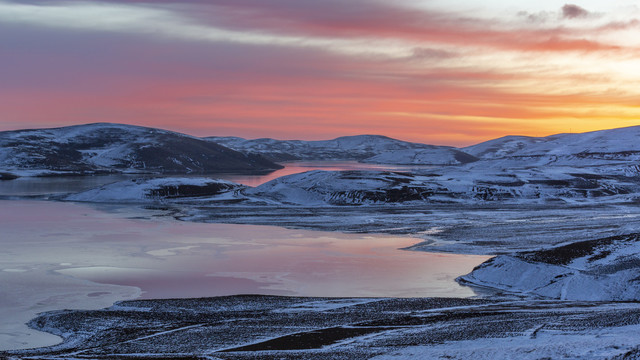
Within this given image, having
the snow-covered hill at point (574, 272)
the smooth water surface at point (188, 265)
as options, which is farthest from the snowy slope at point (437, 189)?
the snow-covered hill at point (574, 272)

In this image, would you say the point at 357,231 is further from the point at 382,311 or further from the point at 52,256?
the point at 382,311

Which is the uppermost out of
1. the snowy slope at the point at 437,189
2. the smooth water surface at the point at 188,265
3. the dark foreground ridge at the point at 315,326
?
the snowy slope at the point at 437,189

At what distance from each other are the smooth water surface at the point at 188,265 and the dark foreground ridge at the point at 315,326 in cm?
260

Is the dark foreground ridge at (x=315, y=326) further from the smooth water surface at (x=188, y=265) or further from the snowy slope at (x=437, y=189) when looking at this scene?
the snowy slope at (x=437, y=189)

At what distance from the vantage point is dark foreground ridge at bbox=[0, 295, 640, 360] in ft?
81.9

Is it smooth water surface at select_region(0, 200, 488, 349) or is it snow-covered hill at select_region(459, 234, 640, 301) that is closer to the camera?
smooth water surface at select_region(0, 200, 488, 349)

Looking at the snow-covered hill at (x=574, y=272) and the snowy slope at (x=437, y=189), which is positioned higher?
the snowy slope at (x=437, y=189)

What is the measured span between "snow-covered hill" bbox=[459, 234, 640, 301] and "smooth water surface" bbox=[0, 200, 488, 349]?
2942mm

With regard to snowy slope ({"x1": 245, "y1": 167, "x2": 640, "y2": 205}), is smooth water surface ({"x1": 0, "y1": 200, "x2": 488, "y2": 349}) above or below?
below

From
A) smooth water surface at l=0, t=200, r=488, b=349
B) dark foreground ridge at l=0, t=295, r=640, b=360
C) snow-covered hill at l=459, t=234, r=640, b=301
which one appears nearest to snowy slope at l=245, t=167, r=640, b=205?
smooth water surface at l=0, t=200, r=488, b=349

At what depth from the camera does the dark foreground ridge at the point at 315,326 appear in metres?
25.0

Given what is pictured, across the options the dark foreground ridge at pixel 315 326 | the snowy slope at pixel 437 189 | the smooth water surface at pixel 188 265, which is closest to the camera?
the dark foreground ridge at pixel 315 326

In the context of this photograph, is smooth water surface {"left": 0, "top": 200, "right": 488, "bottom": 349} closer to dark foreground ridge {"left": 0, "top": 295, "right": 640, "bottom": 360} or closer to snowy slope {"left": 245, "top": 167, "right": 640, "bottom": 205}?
dark foreground ridge {"left": 0, "top": 295, "right": 640, "bottom": 360}

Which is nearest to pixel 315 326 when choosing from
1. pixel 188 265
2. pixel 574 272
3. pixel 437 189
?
pixel 574 272
